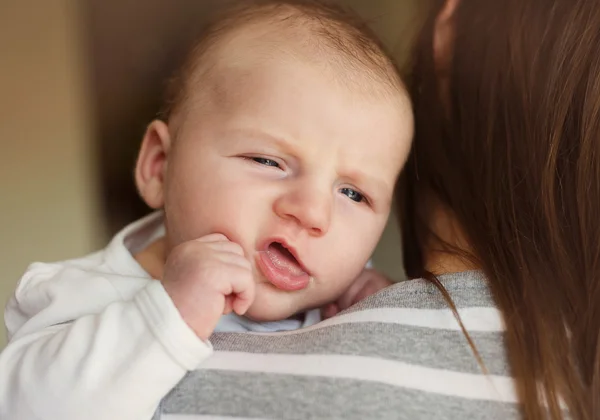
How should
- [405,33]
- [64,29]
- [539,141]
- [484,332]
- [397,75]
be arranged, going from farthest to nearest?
[64,29]
[405,33]
[397,75]
[539,141]
[484,332]

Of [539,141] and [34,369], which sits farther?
[539,141]

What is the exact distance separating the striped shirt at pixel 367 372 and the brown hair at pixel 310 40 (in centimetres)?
32

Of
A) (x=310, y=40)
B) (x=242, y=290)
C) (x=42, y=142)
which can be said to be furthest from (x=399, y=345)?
(x=42, y=142)

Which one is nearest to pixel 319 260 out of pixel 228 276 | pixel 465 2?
pixel 228 276

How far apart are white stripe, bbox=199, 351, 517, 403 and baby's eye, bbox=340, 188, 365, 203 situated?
26cm

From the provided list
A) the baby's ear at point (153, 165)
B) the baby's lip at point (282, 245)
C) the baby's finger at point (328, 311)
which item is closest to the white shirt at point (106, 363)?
the baby's lip at point (282, 245)

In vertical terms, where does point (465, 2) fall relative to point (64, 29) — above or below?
above

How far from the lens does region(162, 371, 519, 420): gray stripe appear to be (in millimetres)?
578

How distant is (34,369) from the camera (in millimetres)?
632

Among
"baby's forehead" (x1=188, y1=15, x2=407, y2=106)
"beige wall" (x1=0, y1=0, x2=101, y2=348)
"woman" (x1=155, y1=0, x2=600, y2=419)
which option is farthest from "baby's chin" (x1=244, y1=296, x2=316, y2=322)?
"beige wall" (x1=0, y1=0, x2=101, y2=348)

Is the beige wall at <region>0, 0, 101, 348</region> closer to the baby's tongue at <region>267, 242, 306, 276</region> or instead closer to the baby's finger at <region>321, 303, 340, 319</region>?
the baby's finger at <region>321, 303, 340, 319</region>

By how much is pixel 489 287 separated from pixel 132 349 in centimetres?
35

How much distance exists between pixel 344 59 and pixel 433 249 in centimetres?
26

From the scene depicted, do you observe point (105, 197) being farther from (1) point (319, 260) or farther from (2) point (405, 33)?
(1) point (319, 260)
